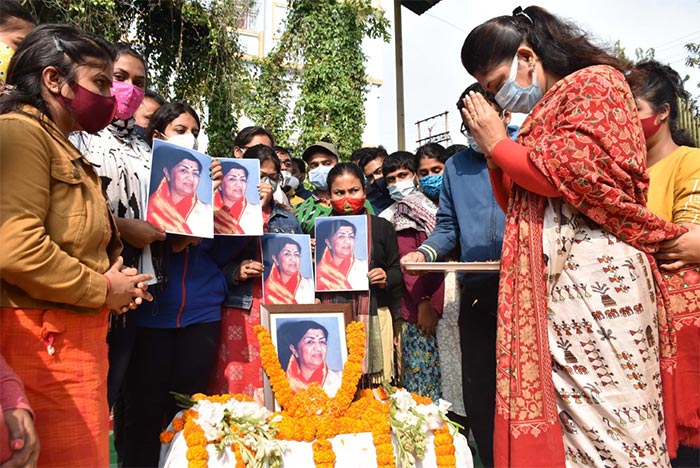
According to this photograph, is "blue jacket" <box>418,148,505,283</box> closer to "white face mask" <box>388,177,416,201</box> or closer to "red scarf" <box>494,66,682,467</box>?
"red scarf" <box>494,66,682,467</box>

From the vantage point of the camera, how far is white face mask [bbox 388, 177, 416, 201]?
172 inches

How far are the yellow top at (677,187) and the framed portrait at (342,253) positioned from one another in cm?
163

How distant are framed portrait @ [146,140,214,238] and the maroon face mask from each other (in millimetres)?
582

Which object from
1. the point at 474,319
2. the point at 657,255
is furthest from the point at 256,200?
the point at 657,255

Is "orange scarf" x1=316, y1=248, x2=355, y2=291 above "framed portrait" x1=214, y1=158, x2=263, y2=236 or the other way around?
the other way around

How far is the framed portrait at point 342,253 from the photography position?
3.27 meters

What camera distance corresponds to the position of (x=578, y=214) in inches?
73.8

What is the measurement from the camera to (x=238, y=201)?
296cm

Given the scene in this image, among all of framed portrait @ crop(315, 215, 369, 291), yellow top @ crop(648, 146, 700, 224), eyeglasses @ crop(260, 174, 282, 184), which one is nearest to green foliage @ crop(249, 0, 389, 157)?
eyeglasses @ crop(260, 174, 282, 184)

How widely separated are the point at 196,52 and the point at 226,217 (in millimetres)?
7012

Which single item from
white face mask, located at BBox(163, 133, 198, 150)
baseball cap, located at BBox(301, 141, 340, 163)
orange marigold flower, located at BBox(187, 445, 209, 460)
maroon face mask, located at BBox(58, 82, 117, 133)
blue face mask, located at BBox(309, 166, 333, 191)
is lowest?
orange marigold flower, located at BBox(187, 445, 209, 460)

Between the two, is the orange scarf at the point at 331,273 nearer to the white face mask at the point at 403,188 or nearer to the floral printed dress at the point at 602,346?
the white face mask at the point at 403,188

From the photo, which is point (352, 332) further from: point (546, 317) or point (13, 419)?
point (13, 419)

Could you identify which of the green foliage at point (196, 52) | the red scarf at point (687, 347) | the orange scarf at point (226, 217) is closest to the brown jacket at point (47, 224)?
the orange scarf at point (226, 217)
